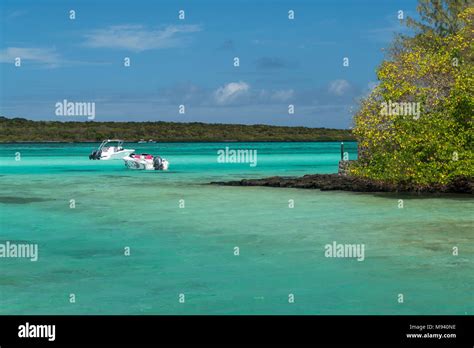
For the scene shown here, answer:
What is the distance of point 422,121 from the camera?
26984mm

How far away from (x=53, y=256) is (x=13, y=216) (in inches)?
322

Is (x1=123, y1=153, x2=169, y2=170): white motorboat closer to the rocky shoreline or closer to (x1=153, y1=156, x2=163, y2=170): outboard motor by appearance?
(x1=153, y1=156, x2=163, y2=170): outboard motor

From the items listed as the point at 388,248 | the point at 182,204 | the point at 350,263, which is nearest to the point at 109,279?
the point at 350,263

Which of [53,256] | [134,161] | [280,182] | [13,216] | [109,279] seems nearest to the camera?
[109,279]

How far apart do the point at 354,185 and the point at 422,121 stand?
4047 millimetres

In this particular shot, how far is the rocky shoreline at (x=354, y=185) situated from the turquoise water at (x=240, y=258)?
269 cm

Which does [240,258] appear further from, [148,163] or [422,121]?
[148,163]

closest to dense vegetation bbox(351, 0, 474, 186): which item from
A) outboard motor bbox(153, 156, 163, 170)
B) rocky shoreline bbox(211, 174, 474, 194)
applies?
rocky shoreline bbox(211, 174, 474, 194)

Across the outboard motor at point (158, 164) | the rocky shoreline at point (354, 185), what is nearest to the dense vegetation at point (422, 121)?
the rocky shoreline at point (354, 185)

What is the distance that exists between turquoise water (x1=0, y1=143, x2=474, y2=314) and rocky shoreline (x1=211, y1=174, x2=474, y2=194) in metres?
2.69

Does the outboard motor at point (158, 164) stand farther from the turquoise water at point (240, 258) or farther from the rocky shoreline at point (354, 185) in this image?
the turquoise water at point (240, 258)

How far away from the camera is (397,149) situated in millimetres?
27969

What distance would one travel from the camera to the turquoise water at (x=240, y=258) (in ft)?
33.7

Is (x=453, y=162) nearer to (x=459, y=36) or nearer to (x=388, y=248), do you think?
(x=459, y=36)
